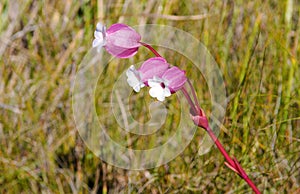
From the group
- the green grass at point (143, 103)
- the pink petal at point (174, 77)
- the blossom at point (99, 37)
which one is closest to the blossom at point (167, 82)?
the pink petal at point (174, 77)

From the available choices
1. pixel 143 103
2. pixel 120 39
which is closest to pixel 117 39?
pixel 120 39

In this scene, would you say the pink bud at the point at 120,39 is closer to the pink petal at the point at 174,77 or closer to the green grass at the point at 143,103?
the pink petal at the point at 174,77

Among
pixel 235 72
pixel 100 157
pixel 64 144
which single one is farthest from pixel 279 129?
pixel 64 144

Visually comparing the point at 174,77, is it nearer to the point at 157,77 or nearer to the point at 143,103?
the point at 157,77

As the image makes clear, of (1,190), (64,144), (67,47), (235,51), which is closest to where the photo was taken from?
(1,190)

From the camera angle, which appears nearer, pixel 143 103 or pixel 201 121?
pixel 201 121

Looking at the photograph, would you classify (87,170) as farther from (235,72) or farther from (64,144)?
(235,72)
